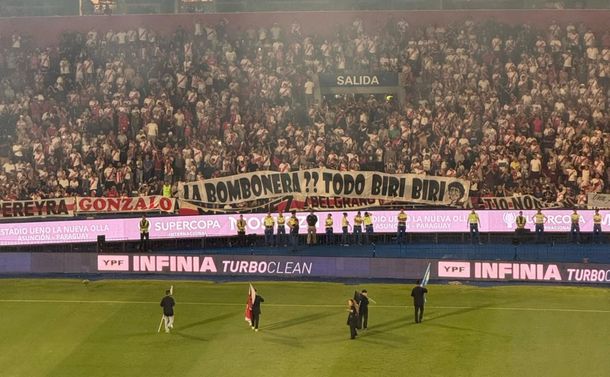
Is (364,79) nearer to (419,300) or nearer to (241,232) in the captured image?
(241,232)

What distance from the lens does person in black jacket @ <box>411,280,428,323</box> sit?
3306 cm

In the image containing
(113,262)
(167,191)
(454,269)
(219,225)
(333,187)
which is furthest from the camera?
(333,187)

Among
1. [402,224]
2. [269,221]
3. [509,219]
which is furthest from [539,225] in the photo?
[269,221]

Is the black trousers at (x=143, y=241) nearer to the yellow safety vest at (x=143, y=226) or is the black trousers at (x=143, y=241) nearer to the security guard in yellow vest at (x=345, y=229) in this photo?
the yellow safety vest at (x=143, y=226)

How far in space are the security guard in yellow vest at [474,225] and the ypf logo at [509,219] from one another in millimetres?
1308

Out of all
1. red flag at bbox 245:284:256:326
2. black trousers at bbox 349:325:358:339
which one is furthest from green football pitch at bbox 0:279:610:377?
red flag at bbox 245:284:256:326

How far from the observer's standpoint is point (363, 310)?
1281 inches

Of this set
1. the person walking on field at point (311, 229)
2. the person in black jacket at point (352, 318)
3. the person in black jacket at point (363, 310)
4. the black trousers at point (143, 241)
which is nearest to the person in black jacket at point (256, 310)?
the person in black jacket at point (352, 318)

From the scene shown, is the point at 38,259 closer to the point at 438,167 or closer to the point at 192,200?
the point at 192,200

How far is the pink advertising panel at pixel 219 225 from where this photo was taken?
42812mm

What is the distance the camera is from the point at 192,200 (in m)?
45.8

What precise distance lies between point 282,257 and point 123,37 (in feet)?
66.0

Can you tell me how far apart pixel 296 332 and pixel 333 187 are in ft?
45.7

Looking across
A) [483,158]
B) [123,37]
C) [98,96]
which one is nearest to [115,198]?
[98,96]
